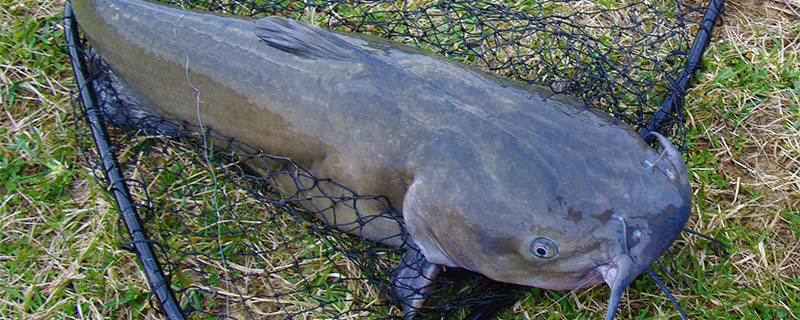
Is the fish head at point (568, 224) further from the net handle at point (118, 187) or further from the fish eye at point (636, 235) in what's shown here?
the net handle at point (118, 187)

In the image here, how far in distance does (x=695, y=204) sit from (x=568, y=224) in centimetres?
95

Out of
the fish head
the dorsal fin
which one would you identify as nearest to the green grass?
the fish head

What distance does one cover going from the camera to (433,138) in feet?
7.46

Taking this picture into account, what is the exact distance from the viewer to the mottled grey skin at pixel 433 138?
80.8 inches

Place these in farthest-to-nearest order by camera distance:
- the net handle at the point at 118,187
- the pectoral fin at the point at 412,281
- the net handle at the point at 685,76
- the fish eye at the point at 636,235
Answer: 1. the net handle at the point at 685,76
2. the net handle at the point at 118,187
3. the pectoral fin at the point at 412,281
4. the fish eye at the point at 636,235

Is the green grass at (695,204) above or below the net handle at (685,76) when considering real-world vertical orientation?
below

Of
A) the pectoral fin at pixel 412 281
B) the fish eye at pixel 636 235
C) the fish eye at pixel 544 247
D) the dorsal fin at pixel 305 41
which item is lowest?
the pectoral fin at pixel 412 281

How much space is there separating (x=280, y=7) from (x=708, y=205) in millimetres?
2275

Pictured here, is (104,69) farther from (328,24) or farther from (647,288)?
(647,288)

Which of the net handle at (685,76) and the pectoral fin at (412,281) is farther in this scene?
the net handle at (685,76)

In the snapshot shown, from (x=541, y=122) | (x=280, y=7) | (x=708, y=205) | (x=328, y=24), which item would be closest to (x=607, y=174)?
(x=541, y=122)

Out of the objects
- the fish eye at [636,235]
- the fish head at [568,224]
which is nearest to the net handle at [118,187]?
the fish head at [568,224]

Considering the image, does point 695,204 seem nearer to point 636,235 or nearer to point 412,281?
point 636,235

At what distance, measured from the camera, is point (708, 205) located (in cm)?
274
